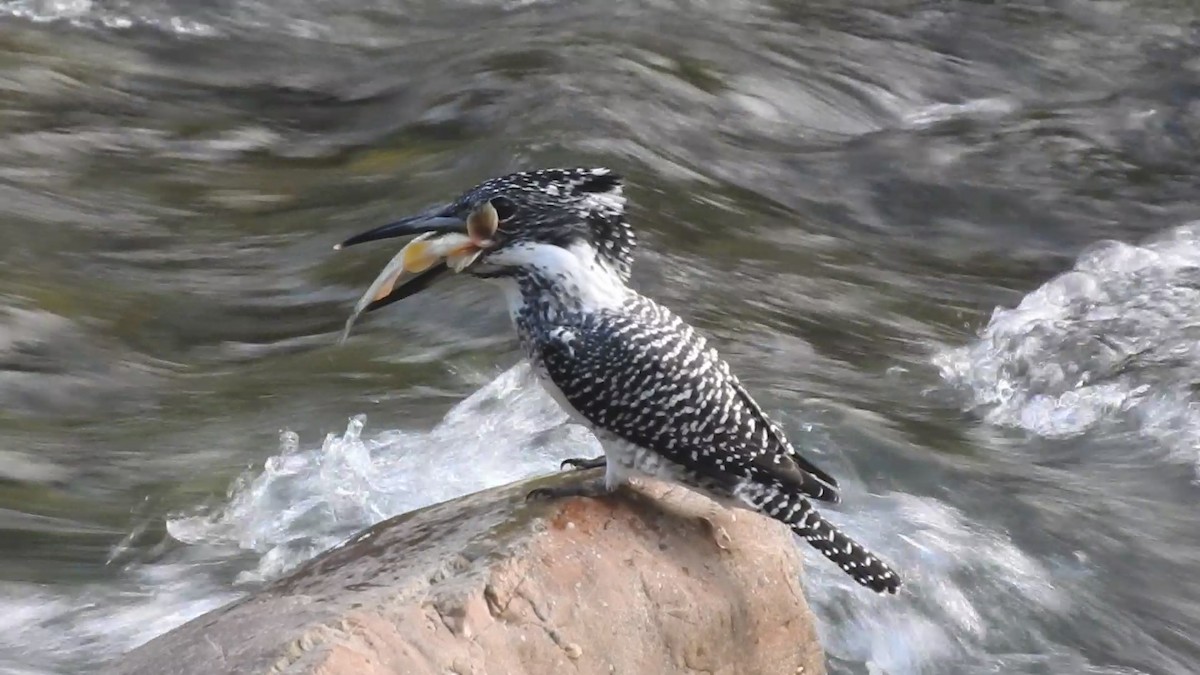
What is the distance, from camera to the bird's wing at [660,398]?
154 inches

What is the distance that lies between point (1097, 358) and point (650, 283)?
2150 mm

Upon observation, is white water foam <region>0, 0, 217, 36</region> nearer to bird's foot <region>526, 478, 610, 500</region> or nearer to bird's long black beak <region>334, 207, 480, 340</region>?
bird's long black beak <region>334, 207, 480, 340</region>

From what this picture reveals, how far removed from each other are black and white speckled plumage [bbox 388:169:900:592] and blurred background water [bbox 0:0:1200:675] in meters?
1.30

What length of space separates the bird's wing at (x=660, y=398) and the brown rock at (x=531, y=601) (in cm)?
24

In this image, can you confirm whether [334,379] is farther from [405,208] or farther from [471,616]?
[471,616]

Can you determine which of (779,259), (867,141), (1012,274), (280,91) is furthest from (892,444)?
(280,91)

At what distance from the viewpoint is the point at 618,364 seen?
392 centimetres

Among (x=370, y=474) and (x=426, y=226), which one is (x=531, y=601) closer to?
(x=426, y=226)

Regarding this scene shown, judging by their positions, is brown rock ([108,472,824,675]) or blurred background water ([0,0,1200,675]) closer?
brown rock ([108,472,824,675])

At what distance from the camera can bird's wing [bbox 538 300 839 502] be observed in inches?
154

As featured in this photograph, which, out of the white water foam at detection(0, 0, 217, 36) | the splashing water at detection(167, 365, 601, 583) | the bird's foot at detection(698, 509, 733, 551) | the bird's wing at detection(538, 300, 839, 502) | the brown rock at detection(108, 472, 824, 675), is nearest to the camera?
the brown rock at detection(108, 472, 824, 675)

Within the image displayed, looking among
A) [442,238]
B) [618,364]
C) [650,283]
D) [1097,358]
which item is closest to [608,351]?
[618,364]

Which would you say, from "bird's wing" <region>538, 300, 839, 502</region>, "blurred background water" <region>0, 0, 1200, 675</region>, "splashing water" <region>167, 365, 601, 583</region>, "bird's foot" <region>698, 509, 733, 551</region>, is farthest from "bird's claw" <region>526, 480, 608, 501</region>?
"splashing water" <region>167, 365, 601, 583</region>

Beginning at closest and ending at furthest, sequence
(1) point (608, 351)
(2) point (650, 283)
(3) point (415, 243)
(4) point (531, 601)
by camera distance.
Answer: (4) point (531, 601) < (1) point (608, 351) < (3) point (415, 243) < (2) point (650, 283)
